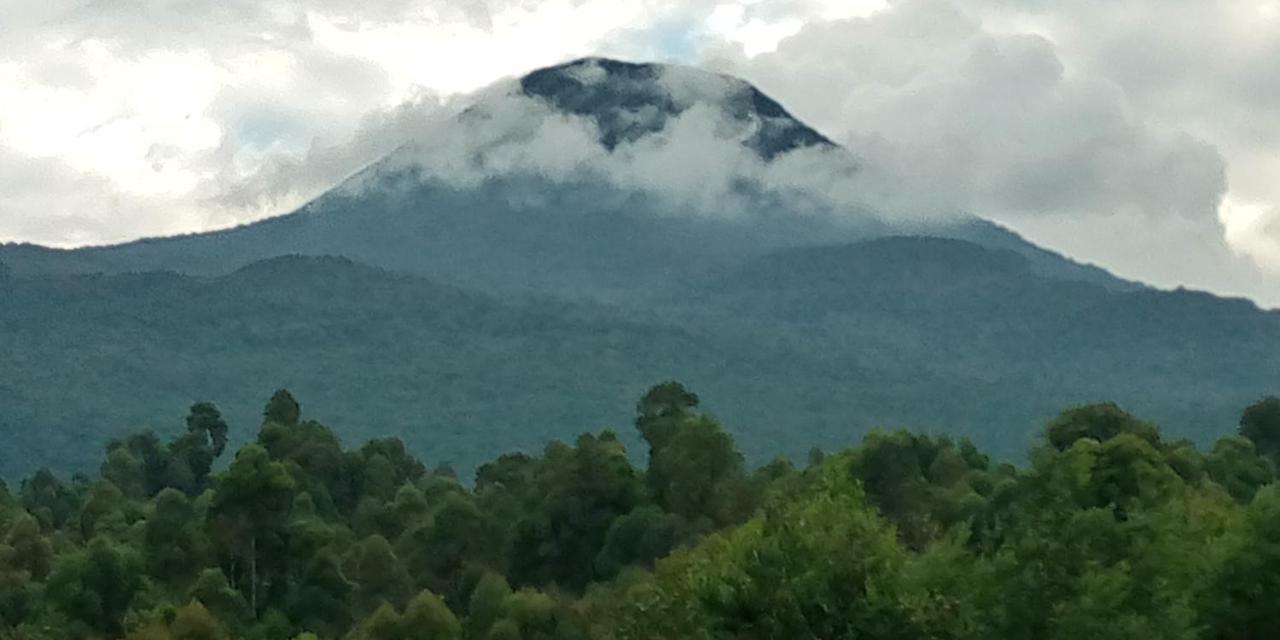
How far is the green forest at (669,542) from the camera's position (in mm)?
29750

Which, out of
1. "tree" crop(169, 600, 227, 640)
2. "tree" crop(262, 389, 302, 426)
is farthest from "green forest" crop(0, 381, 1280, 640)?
"tree" crop(262, 389, 302, 426)

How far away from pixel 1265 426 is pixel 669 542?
34.5 m

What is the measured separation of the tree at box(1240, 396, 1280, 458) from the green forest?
0.44 feet

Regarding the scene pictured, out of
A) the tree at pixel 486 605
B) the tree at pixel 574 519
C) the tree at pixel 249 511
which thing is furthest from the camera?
the tree at pixel 574 519

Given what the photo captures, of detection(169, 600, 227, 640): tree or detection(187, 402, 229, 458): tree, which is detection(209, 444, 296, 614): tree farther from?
detection(187, 402, 229, 458): tree

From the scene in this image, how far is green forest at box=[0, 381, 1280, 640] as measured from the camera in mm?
29750

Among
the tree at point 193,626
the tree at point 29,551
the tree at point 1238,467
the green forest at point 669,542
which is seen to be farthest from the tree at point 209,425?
the tree at point 1238,467

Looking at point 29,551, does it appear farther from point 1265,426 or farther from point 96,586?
point 1265,426

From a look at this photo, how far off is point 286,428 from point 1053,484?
63.1 m

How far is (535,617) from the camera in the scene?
52.9m

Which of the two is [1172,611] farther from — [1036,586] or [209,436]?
[209,436]

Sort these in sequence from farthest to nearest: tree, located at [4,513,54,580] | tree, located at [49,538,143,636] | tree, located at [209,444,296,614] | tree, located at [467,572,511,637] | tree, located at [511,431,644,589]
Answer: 1. tree, located at [511,431,644,589]
2. tree, located at [4,513,54,580]
3. tree, located at [209,444,296,614]
4. tree, located at [49,538,143,636]
5. tree, located at [467,572,511,637]

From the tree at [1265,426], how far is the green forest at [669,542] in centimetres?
14

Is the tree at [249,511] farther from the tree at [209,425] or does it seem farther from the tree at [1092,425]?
the tree at [209,425]
